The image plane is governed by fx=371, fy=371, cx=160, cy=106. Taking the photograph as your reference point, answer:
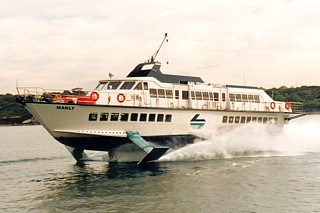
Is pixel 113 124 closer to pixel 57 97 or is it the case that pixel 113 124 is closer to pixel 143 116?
pixel 143 116

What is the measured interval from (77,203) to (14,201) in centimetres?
374

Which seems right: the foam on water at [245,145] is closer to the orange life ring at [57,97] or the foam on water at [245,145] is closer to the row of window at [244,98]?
the row of window at [244,98]

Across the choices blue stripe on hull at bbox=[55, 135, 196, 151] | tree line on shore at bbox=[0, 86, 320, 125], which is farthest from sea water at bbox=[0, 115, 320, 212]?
tree line on shore at bbox=[0, 86, 320, 125]

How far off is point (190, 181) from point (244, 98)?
49.0ft

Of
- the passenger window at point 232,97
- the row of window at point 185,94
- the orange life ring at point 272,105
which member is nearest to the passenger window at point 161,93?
the row of window at point 185,94

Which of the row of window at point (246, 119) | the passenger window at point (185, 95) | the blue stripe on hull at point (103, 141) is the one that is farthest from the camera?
the row of window at point (246, 119)

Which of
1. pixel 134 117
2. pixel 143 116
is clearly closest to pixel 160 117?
pixel 143 116

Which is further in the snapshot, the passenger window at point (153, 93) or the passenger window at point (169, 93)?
the passenger window at point (169, 93)

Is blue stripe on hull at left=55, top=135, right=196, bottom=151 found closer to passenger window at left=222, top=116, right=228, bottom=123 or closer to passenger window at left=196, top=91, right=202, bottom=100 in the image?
passenger window at left=196, top=91, right=202, bottom=100

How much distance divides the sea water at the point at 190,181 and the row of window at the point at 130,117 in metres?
3.63

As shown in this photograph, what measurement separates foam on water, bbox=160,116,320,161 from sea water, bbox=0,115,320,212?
0.29ft

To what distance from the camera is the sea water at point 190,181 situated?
1844 centimetres

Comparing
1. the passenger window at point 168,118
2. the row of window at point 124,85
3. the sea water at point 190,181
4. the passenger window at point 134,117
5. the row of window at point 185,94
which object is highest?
the row of window at point 124,85

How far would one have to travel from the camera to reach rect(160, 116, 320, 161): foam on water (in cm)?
3272
